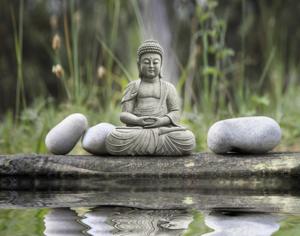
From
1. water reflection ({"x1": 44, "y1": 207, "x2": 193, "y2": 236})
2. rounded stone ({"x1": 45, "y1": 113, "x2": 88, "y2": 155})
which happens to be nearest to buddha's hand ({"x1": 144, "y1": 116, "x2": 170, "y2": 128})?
rounded stone ({"x1": 45, "y1": 113, "x2": 88, "y2": 155})

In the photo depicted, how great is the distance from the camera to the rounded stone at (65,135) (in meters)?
4.33

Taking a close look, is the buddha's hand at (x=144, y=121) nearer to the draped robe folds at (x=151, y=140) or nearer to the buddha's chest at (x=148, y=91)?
the draped robe folds at (x=151, y=140)

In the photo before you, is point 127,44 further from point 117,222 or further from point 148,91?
point 117,222

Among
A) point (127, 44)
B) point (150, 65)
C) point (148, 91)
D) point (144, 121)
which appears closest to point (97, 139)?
point (144, 121)

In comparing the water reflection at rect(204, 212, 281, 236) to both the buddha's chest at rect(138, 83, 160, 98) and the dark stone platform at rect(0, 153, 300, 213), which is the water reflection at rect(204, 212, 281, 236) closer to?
the dark stone platform at rect(0, 153, 300, 213)

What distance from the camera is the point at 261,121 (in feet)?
13.6

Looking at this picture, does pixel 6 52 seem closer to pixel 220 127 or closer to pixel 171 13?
pixel 171 13

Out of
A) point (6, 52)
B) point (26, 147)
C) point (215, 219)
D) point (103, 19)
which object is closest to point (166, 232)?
point (215, 219)

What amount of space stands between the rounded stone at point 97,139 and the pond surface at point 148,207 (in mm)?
352

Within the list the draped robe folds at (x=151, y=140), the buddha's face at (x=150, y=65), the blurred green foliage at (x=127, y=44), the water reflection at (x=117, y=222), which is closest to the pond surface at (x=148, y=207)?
the water reflection at (x=117, y=222)

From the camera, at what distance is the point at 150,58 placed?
4.25 m

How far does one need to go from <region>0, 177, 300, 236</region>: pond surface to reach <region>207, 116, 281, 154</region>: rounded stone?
302mm

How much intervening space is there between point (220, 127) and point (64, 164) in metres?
1.16

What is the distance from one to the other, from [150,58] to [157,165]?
0.81 meters
